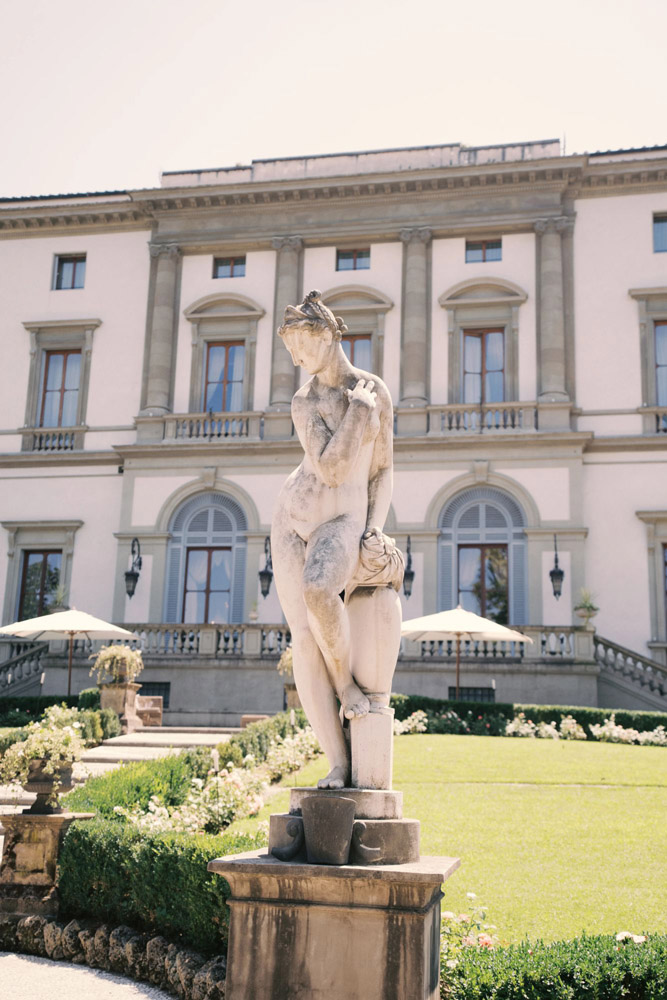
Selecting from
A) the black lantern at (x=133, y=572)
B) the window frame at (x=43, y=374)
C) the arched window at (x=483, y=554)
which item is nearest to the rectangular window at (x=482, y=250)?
the arched window at (x=483, y=554)

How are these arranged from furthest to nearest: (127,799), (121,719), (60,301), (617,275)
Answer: (60,301)
(617,275)
(121,719)
(127,799)

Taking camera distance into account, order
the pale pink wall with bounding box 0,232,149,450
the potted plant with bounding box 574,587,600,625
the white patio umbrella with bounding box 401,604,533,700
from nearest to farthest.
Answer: the white patio umbrella with bounding box 401,604,533,700, the potted plant with bounding box 574,587,600,625, the pale pink wall with bounding box 0,232,149,450

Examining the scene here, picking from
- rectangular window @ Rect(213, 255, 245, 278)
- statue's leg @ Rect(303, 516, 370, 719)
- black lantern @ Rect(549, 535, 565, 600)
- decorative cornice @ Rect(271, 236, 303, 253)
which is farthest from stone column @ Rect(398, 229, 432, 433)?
statue's leg @ Rect(303, 516, 370, 719)

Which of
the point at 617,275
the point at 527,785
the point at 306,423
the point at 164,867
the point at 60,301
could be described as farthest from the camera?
the point at 60,301

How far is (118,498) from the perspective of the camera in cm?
2975

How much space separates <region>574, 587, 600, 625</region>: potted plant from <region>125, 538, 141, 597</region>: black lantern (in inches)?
471

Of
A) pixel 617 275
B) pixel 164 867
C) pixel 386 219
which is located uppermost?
pixel 386 219

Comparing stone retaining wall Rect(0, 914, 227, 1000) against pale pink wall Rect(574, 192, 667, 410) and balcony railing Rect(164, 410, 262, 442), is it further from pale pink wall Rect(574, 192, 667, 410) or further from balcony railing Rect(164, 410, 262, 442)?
pale pink wall Rect(574, 192, 667, 410)

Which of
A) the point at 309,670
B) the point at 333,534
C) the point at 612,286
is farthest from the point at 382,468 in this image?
the point at 612,286

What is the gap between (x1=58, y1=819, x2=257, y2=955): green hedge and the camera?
681cm

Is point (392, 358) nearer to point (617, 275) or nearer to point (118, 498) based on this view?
point (617, 275)

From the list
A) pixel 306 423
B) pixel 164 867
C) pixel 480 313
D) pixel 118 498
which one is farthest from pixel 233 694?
pixel 306 423

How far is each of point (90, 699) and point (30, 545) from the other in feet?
35.5

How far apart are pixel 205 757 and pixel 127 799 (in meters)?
2.94
